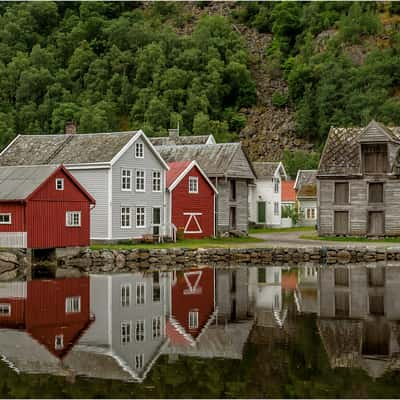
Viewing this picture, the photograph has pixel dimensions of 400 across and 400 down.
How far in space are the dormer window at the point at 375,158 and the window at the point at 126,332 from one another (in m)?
37.0

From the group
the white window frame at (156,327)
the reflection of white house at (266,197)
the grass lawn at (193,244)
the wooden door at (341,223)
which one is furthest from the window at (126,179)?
the white window frame at (156,327)

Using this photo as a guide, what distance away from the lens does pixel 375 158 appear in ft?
186

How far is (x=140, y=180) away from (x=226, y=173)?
9.13m

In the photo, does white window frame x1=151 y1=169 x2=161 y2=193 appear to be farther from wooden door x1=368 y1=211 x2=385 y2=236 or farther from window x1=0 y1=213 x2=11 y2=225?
wooden door x1=368 y1=211 x2=385 y2=236

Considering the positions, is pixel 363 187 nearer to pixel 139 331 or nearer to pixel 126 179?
pixel 126 179

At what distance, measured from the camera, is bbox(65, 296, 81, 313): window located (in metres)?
25.1

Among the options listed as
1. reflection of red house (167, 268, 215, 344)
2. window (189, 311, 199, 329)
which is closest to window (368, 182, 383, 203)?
reflection of red house (167, 268, 215, 344)

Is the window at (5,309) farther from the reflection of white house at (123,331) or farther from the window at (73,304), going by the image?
the reflection of white house at (123,331)

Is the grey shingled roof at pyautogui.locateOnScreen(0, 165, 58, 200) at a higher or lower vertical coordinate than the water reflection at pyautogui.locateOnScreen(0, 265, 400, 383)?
higher

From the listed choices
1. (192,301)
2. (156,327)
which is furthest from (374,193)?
(156,327)

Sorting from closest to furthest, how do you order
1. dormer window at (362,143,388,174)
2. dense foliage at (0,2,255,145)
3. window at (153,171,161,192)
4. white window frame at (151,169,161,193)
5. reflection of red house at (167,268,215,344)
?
reflection of red house at (167,268,215,344)
white window frame at (151,169,161,193)
window at (153,171,161,192)
dormer window at (362,143,388,174)
dense foliage at (0,2,255,145)

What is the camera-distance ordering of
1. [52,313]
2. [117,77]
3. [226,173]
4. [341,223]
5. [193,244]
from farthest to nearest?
[117,77]
[226,173]
[341,223]
[193,244]
[52,313]

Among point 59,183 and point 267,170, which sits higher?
point 267,170

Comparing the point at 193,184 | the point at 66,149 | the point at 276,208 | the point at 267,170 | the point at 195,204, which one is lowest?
the point at 276,208
